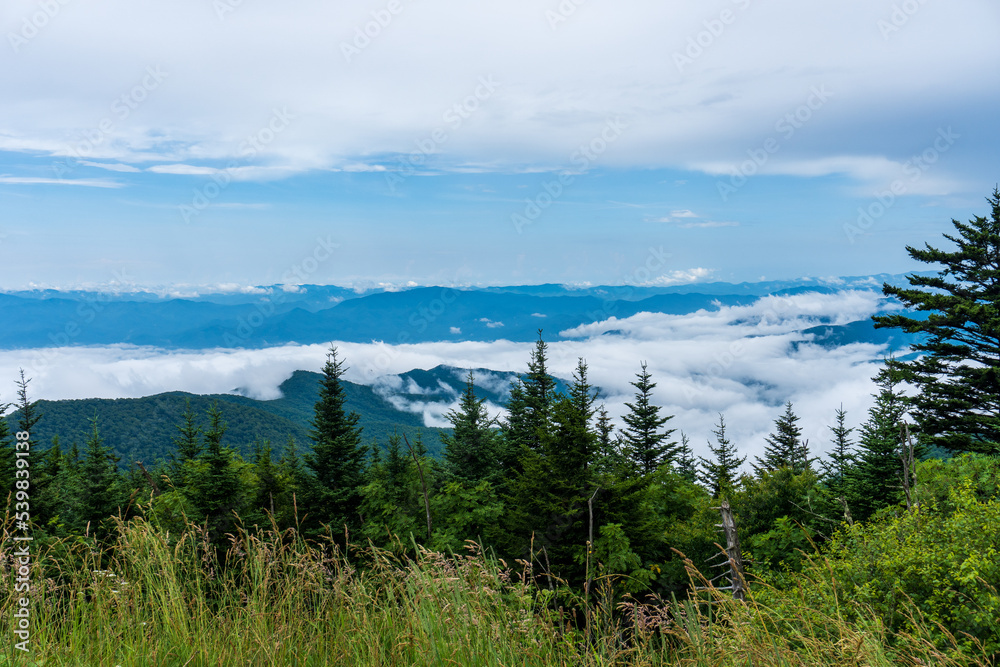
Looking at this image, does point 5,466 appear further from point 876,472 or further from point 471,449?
point 876,472

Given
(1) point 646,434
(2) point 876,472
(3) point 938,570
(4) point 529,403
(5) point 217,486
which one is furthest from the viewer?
(1) point 646,434

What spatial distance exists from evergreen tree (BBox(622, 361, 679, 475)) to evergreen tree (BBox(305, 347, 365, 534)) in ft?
83.1

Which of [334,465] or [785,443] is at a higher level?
[334,465]

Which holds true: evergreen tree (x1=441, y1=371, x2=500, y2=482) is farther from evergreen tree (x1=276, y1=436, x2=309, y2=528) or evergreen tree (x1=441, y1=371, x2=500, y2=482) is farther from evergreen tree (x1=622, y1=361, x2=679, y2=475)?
evergreen tree (x1=622, y1=361, x2=679, y2=475)

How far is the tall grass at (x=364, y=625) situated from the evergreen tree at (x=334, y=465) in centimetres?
3003

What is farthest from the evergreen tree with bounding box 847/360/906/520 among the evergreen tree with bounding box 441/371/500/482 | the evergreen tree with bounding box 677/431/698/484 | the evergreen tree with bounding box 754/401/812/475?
the evergreen tree with bounding box 754/401/812/475

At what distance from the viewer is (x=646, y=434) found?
51656 mm

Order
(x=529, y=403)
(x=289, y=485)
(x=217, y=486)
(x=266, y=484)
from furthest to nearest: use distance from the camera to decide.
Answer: (x=529, y=403)
(x=289, y=485)
(x=266, y=484)
(x=217, y=486)

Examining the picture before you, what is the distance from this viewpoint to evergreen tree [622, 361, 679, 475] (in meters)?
49.9

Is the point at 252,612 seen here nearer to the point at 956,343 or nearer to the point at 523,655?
the point at 523,655

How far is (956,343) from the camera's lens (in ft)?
86.6

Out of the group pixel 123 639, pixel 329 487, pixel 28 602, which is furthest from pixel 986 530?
pixel 329 487

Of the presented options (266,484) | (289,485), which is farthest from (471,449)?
(266,484)

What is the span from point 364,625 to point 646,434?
5153 centimetres
